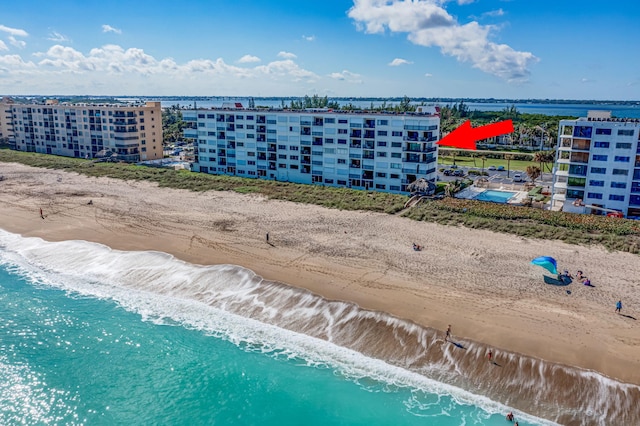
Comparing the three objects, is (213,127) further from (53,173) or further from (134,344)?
(134,344)

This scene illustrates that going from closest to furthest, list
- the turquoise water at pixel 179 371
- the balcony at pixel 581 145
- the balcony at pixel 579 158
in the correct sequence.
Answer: the turquoise water at pixel 179 371, the balcony at pixel 581 145, the balcony at pixel 579 158

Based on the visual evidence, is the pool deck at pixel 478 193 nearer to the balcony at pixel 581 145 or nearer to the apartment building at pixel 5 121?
the balcony at pixel 581 145

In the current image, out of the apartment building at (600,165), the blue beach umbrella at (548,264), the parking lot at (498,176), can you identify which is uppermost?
the apartment building at (600,165)

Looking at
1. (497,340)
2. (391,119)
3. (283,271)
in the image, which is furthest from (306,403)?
(391,119)

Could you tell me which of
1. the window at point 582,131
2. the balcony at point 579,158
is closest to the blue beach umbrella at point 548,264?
the balcony at point 579,158

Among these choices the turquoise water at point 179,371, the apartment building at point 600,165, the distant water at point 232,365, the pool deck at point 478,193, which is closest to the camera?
the distant water at point 232,365

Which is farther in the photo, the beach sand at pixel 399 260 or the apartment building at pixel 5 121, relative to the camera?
the apartment building at pixel 5 121

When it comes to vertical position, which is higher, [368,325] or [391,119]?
[391,119]
